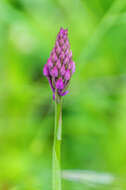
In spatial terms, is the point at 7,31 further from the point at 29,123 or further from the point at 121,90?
the point at 121,90

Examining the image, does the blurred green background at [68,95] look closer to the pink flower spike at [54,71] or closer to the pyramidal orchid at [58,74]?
the pyramidal orchid at [58,74]

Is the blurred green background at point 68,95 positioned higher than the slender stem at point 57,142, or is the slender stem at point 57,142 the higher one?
the blurred green background at point 68,95

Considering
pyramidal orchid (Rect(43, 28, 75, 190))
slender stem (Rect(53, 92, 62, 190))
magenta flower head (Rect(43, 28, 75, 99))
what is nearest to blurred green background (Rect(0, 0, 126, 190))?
slender stem (Rect(53, 92, 62, 190))

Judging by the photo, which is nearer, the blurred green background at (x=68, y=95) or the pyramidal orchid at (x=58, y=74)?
the pyramidal orchid at (x=58, y=74)

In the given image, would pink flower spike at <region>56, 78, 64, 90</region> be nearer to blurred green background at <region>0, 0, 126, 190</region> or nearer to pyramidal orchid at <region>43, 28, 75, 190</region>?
pyramidal orchid at <region>43, 28, 75, 190</region>

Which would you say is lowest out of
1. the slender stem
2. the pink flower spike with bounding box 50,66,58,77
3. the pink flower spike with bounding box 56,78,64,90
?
the slender stem

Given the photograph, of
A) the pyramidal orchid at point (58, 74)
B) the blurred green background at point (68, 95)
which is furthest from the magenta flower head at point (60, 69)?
the blurred green background at point (68, 95)

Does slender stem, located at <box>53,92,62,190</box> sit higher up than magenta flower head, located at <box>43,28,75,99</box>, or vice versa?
magenta flower head, located at <box>43,28,75,99</box>

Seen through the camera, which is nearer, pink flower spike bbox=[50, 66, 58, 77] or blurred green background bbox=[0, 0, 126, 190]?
pink flower spike bbox=[50, 66, 58, 77]
